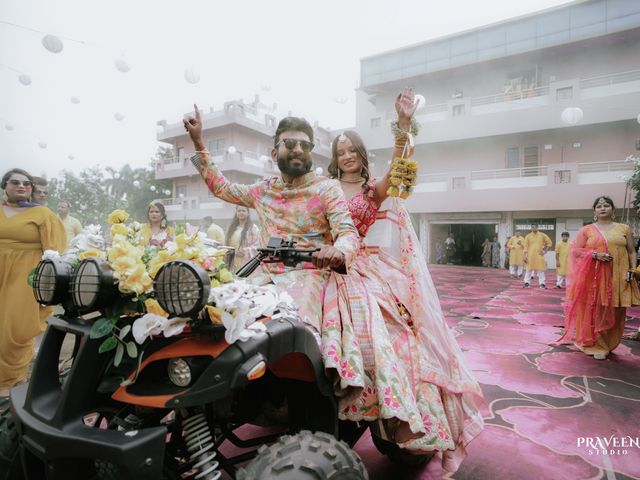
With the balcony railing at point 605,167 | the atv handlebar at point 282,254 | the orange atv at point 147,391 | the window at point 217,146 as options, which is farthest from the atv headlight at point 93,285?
the window at point 217,146

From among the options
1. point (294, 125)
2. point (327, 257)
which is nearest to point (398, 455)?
point (327, 257)

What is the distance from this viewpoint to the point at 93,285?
1290mm

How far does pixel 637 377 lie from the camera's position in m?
4.00

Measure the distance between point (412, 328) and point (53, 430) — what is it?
172 centimetres

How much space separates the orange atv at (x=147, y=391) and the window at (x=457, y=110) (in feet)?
63.6

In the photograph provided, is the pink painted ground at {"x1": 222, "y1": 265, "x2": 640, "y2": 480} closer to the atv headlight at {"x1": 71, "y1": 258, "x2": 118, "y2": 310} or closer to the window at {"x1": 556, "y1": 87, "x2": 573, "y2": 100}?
the atv headlight at {"x1": 71, "y1": 258, "x2": 118, "y2": 310}

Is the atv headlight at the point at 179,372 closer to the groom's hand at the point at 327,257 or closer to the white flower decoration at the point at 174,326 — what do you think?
the white flower decoration at the point at 174,326

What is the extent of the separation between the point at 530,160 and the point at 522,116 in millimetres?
2065

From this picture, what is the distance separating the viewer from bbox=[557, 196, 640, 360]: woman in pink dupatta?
4.88 metres

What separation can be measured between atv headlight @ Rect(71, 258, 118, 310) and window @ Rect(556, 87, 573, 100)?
19549 mm

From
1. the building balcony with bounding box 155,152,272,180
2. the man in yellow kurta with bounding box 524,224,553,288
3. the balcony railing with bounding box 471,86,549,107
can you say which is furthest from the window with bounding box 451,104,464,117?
the building balcony with bounding box 155,152,272,180

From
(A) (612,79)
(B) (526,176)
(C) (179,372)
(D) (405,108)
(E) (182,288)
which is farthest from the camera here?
(B) (526,176)

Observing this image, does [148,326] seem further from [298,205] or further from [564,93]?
[564,93]

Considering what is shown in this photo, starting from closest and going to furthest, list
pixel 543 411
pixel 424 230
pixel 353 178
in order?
pixel 353 178, pixel 543 411, pixel 424 230
